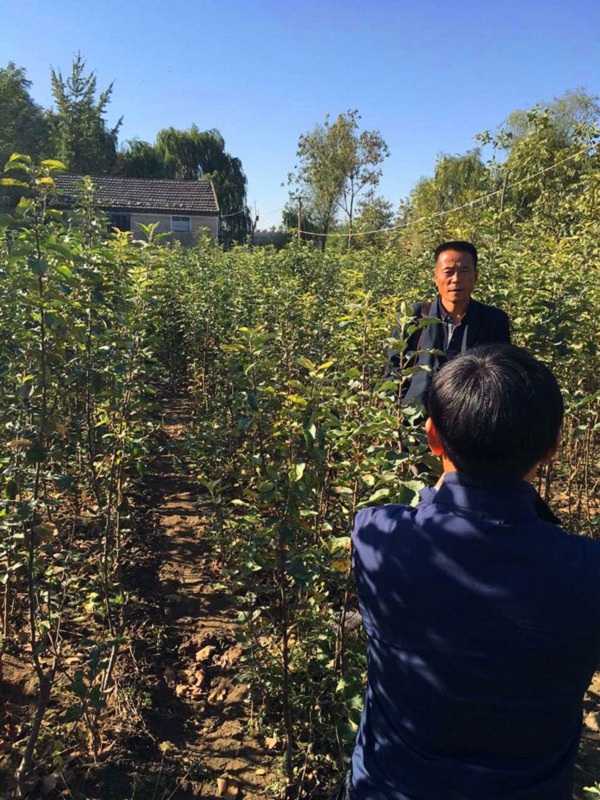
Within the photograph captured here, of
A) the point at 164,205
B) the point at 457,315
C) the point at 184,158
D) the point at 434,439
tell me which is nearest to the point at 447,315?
the point at 457,315

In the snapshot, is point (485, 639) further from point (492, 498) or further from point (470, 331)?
point (470, 331)

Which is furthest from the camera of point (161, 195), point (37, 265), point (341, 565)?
point (161, 195)

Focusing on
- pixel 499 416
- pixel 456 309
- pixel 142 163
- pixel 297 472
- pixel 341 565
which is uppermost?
pixel 142 163

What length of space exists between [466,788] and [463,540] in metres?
0.41

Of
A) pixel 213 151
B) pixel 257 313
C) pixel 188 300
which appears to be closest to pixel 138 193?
pixel 213 151

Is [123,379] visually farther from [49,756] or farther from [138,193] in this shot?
[138,193]

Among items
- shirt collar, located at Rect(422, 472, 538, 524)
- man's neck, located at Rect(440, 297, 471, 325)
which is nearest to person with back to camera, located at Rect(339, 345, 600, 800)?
shirt collar, located at Rect(422, 472, 538, 524)

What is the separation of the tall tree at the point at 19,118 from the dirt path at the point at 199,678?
39.1 m

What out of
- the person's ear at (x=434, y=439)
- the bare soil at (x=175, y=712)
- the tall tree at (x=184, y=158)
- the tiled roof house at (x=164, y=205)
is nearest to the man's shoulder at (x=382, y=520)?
the person's ear at (x=434, y=439)

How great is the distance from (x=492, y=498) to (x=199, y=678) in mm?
2456

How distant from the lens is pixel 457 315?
9.88 feet

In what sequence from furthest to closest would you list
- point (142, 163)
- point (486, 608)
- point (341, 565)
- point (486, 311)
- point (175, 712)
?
point (142, 163) < point (486, 311) < point (175, 712) < point (341, 565) < point (486, 608)

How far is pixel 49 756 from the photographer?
238 cm

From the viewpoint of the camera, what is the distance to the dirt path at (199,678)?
240cm
